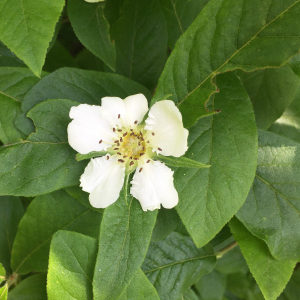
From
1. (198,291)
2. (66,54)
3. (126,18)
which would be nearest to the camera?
(126,18)

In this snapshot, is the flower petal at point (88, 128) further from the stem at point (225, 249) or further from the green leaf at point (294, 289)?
the green leaf at point (294, 289)

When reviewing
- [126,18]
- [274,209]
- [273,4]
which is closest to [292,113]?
[274,209]

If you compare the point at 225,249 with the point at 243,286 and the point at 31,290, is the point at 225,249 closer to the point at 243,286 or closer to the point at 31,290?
the point at 243,286

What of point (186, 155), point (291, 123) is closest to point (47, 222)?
point (186, 155)

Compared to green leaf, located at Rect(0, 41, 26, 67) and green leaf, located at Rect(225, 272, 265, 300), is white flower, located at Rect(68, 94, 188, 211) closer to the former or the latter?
green leaf, located at Rect(0, 41, 26, 67)

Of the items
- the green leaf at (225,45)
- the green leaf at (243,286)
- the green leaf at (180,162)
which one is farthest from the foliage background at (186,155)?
the green leaf at (243,286)

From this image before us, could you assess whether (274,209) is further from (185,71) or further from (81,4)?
(81,4)

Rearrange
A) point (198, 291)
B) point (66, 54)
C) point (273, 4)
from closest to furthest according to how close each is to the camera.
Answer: point (273, 4)
point (66, 54)
point (198, 291)
